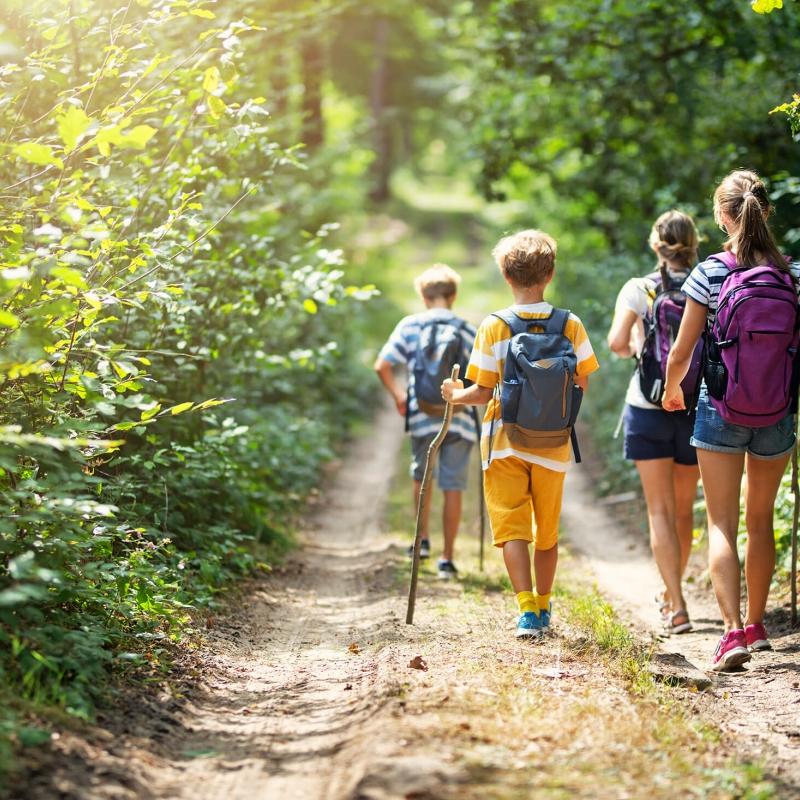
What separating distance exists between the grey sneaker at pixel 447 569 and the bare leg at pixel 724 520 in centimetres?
230

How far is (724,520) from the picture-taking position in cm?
475

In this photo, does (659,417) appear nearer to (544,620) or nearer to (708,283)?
(708,283)

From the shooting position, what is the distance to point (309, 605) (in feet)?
20.1

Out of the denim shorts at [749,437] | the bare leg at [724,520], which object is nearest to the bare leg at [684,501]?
the bare leg at [724,520]

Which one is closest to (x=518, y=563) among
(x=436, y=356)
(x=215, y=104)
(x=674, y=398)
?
(x=674, y=398)

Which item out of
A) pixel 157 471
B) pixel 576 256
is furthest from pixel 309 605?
pixel 576 256

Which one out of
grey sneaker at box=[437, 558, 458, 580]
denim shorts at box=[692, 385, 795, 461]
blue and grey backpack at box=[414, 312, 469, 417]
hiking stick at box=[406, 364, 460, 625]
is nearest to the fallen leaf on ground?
hiking stick at box=[406, 364, 460, 625]

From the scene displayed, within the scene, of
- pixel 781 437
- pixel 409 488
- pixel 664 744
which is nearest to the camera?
pixel 664 744

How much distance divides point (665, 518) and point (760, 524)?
787 mm

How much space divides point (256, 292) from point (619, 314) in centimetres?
261

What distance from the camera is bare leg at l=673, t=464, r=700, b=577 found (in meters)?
5.63

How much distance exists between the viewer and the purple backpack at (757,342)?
441 cm

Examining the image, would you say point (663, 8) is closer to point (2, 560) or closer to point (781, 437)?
point (781, 437)

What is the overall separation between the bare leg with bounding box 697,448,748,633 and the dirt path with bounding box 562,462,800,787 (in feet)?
1.12
